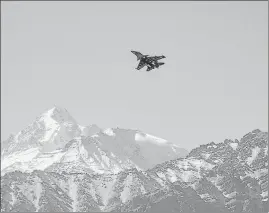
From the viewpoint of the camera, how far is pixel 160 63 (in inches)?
2916

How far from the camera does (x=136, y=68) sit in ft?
244

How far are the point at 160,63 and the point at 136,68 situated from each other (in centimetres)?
298
